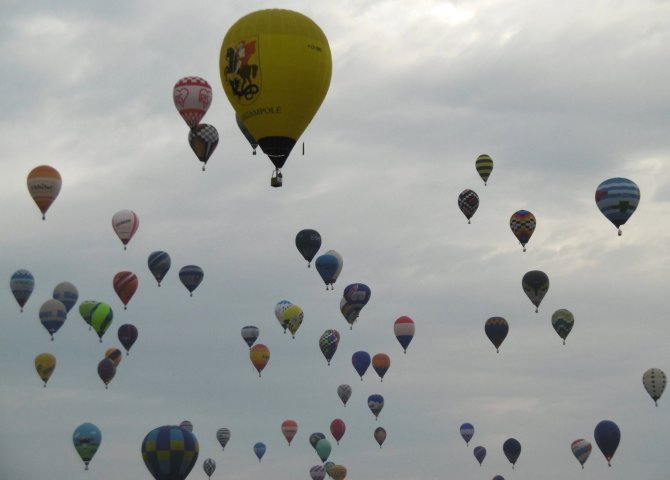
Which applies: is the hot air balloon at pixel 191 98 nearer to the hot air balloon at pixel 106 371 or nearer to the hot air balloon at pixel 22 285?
the hot air balloon at pixel 22 285

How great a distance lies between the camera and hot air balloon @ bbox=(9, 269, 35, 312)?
7388 cm

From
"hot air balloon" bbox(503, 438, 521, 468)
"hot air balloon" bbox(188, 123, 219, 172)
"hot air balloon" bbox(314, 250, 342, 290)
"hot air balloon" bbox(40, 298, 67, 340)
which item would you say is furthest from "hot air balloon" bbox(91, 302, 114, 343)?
"hot air balloon" bbox(503, 438, 521, 468)

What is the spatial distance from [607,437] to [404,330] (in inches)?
548

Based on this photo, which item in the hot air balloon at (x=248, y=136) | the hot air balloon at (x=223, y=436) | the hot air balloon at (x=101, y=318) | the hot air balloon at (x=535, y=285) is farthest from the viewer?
the hot air balloon at (x=223, y=436)

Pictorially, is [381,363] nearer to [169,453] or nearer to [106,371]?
Answer: [106,371]

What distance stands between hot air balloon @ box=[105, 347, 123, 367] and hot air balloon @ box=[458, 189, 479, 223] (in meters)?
24.0

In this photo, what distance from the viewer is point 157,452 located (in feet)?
172

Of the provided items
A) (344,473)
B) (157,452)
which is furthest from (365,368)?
(157,452)

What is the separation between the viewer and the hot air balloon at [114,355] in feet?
267

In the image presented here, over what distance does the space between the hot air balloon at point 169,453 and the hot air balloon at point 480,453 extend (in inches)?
1614

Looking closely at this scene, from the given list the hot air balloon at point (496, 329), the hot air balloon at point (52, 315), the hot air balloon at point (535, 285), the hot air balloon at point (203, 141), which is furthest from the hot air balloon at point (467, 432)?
the hot air balloon at point (203, 141)

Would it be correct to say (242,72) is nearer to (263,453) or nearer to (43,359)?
(43,359)

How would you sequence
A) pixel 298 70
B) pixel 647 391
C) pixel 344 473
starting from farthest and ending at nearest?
pixel 344 473, pixel 647 391, pixel 298 70

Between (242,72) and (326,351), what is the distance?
39320 mm
